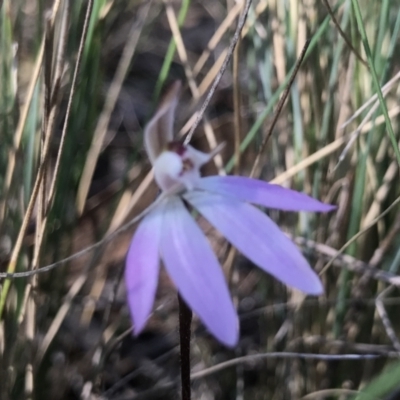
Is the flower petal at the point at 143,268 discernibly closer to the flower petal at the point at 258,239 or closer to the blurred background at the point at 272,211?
the flower petal at the point at 258,239

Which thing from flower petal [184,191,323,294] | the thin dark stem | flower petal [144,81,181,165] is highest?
flower petal [144,81,181,165]

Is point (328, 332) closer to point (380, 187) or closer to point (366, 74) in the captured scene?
point (380, 187)

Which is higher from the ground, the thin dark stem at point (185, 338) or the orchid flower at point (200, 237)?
the orchid flower at point (200, 237)

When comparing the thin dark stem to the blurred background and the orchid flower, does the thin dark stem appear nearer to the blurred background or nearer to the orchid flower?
the orchid flower

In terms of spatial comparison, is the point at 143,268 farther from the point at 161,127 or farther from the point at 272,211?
the point at 272,211

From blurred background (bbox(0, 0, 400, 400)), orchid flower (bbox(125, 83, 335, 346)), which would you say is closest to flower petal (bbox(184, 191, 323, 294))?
orchid flower (bbox(125, 83, 335, 346))

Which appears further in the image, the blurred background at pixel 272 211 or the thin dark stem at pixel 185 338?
the blurred background at pixel 272 211

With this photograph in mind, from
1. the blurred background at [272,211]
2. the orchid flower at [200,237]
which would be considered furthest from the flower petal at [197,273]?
the blurred background at [272,211]
